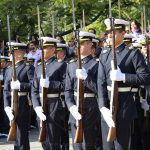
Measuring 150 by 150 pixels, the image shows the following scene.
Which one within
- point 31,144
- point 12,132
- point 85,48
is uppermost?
point 85,48

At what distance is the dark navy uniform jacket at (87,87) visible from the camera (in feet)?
22.9

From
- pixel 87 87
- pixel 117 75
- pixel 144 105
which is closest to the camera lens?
pixel 117 75

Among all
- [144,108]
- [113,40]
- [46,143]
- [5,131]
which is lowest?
[5,131]

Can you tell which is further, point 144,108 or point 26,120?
point 26,120

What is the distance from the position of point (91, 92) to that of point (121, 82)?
1045 mm

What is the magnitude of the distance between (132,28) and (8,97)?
4007mm

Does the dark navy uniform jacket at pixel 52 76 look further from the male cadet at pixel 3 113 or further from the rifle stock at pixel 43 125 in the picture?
the male cadet at pixel 3 113

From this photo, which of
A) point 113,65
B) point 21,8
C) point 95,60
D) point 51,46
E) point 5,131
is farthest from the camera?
point 21,8

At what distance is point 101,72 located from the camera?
6.23m

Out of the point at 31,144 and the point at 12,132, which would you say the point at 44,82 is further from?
the point at 31,144

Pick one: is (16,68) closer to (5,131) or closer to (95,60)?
(95,60)

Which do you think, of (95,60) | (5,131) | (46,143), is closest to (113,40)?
(95,60)

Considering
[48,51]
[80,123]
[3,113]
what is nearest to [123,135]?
[80,123]

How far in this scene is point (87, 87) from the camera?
7004 mm
